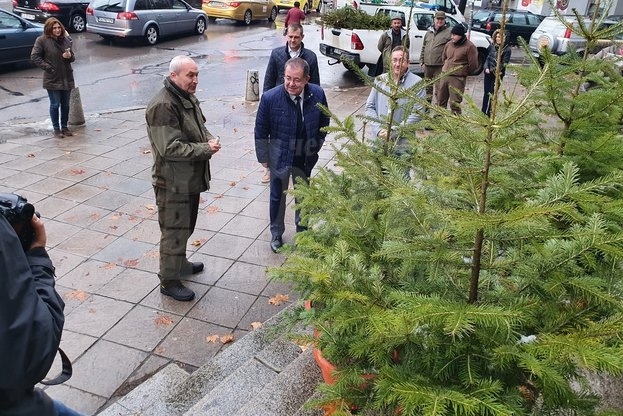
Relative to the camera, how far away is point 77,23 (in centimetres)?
1792

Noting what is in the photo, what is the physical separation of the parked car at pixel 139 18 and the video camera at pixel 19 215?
1560cm

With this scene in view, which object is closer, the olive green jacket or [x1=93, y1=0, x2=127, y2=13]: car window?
the olive green jacket

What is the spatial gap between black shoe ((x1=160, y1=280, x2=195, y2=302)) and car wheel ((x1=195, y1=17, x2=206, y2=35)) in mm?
16869

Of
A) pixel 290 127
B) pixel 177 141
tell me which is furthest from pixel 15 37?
pixel 177 141

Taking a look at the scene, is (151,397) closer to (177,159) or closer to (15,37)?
(177,159)

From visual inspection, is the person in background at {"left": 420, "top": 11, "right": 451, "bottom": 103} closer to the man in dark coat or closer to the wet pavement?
the wet pavement

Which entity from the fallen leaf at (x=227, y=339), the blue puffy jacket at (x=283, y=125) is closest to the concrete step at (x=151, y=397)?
the fallen leaf at (x=227, y=339)

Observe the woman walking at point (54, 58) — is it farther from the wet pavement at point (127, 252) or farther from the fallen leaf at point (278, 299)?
the fallen leaf at point (278, 299)

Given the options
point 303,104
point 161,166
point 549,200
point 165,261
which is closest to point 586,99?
point 549,200

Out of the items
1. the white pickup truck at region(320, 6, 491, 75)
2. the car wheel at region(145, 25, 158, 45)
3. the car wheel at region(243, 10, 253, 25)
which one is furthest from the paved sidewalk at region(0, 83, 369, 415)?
the car wheel at region(243, 10, 253, 25)

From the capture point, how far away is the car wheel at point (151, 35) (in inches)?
674

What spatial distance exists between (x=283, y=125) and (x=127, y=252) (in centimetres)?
203

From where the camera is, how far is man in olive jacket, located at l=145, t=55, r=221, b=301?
13.1ft

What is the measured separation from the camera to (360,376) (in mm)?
2152
